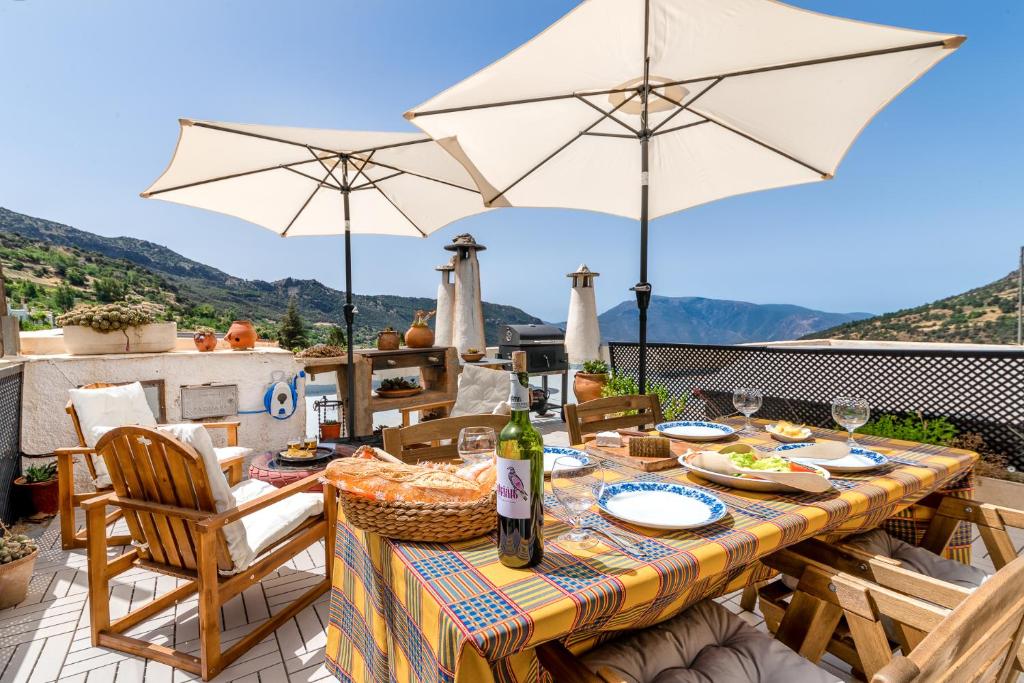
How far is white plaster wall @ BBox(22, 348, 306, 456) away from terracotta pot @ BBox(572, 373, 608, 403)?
2890 mm

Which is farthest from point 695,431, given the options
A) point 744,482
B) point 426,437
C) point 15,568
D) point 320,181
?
point 320,181

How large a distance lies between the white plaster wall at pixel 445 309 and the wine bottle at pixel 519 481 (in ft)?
20.2

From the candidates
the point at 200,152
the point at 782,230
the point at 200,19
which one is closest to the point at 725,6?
the point at 200,152

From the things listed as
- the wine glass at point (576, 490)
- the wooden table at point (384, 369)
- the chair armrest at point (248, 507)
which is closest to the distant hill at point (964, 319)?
the wooden table at point (384, 369)

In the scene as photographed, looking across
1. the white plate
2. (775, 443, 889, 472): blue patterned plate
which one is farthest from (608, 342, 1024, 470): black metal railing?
the white plate

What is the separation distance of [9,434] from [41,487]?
379 millimetres

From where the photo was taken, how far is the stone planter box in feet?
11.2

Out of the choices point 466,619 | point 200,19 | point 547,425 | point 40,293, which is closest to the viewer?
point 466,619

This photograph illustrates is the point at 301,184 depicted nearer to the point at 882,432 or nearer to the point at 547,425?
the point at 547,425

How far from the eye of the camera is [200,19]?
7.05 metres

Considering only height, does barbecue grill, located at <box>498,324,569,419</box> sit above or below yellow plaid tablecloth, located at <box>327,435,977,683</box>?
above

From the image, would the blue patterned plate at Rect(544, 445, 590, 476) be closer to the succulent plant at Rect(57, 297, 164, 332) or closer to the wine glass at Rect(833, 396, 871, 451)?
the wine glass at Rect(833, 396, 871, 451)

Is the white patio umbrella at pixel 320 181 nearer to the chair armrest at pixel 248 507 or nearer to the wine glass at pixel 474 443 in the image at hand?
the chair armrest at pixel 248 507

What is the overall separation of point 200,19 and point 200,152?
5664 mm
